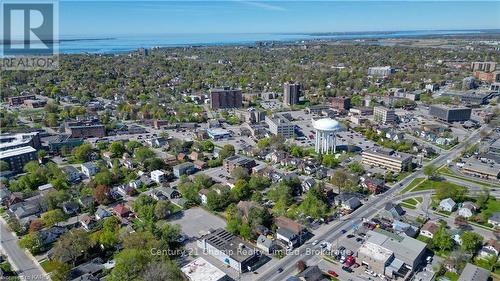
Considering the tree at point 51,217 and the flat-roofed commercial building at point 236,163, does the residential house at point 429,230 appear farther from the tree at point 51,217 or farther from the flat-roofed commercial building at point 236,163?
the tree at point 51,217

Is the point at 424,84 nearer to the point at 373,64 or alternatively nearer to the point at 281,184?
the point at 373,64

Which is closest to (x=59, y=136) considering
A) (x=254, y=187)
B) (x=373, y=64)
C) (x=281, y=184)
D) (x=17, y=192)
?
(x=17, y=192)

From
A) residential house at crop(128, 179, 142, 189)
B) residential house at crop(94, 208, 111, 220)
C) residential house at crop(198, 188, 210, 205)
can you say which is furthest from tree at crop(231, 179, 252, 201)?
residential house at crop(94, 208, 111, 220)

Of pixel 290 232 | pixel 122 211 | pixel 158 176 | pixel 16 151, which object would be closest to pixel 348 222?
pixel 290 232

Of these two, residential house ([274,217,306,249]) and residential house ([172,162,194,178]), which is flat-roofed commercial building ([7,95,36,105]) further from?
residential house ([274,217,306,249])

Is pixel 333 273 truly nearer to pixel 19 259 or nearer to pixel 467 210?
pixel 467 210
